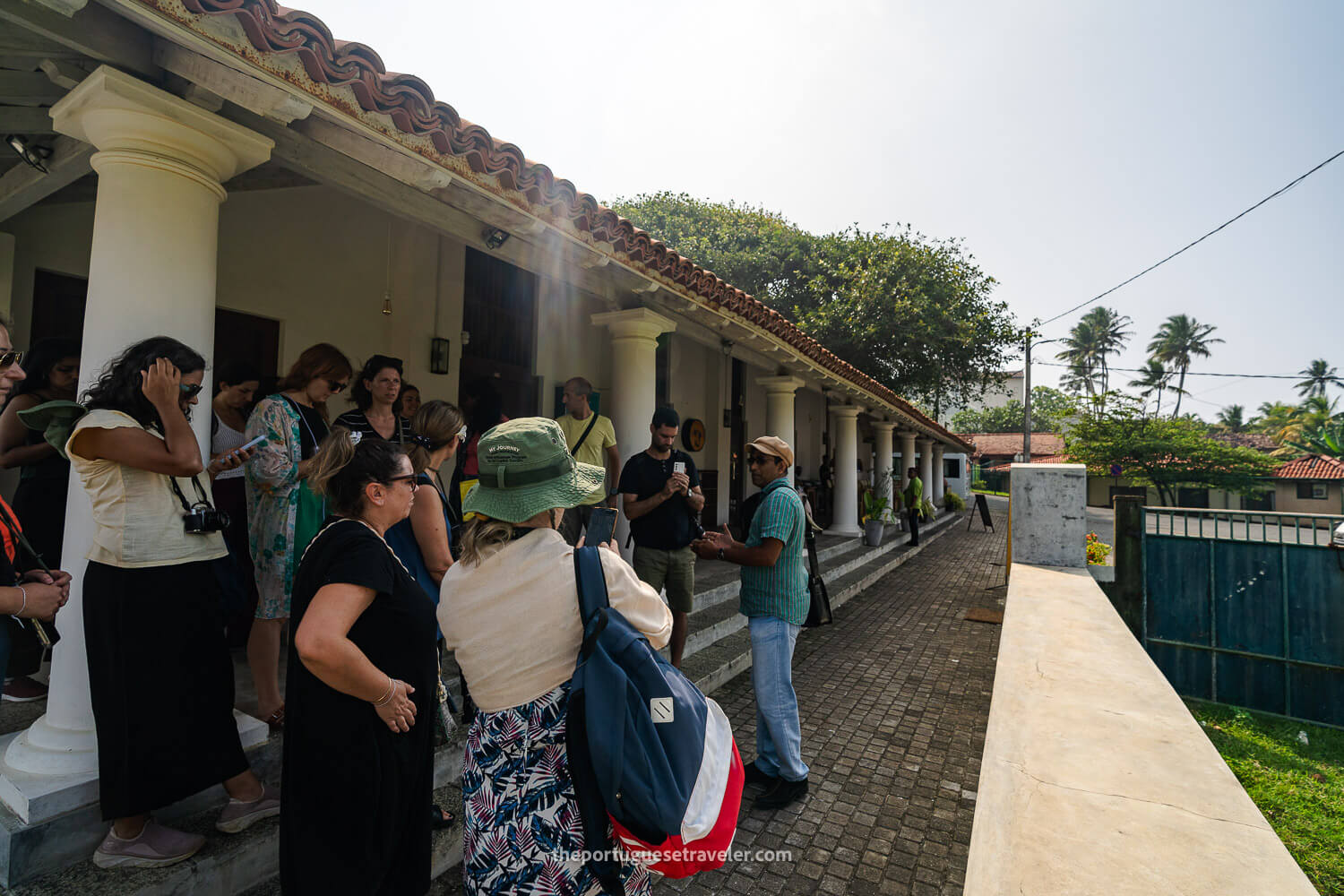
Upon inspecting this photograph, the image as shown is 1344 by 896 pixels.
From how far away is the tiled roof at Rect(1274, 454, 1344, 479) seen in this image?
28000mm

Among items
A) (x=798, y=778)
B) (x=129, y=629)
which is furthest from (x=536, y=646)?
(x=798, y=778)

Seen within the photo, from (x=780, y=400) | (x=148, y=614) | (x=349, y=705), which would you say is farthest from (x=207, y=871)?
(x=780, y=400)

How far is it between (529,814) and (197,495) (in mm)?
1731

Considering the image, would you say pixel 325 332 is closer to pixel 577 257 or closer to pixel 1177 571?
pixel 577 257

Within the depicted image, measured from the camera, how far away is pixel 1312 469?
29.0 meters

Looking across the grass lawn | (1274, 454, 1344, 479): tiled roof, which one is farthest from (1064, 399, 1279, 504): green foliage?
the grass lawn

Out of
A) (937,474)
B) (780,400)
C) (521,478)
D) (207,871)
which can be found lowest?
(207,871)

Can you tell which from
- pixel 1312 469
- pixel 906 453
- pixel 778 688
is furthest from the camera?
pixel 1312 469

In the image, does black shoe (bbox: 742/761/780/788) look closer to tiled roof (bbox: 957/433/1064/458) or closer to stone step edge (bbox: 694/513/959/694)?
stone step edge (bbox: 694/513/959/694)

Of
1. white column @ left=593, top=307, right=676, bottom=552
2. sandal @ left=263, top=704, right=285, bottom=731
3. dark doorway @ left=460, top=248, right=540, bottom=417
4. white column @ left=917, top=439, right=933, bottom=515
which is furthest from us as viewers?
white column @ left=917, top=439, right=933, bottom=515

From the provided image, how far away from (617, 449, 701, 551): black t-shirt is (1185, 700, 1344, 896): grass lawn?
4.07 m

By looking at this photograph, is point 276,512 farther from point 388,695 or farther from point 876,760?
point 876,760

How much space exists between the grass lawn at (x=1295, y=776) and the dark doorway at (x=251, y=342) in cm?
743

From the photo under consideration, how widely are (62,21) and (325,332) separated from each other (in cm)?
329
